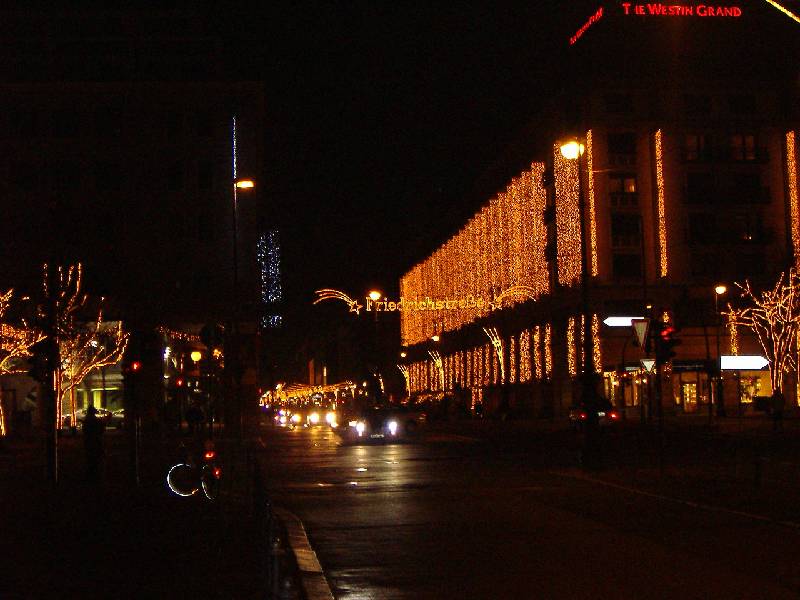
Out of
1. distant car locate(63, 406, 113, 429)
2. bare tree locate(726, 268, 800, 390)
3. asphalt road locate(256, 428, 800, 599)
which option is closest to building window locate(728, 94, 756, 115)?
bare tree locate(726, 268, 800, 390)

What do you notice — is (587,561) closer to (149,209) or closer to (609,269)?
(609,269)

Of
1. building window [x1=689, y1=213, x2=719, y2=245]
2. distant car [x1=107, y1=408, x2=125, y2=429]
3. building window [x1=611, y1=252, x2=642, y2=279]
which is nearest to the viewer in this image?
Answer: distant car [x1=107, y1=408, x2=125, y2=429]

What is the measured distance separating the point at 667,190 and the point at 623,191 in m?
2.68

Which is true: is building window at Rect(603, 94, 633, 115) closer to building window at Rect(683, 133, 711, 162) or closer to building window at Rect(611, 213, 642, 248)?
building window at Rect(683, 133, 711, 162)

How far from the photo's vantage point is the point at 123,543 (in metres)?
13.6

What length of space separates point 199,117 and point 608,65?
27890 mm

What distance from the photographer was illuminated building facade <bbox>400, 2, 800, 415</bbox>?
2798 inches

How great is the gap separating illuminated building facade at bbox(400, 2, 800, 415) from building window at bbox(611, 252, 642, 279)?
62 millimetres

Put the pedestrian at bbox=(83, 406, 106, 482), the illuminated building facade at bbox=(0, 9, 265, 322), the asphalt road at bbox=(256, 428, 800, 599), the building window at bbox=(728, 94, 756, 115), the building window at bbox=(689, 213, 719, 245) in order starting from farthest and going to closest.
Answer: the illuminated building facade at bbox=(0, 9, 265, 322)
the building window at bbox=(728, 94, 756, 115)
the building window at bbox=(689, 213, 719, 245)
the pedestrian at bbox=(83, 406, 106, 482)
the asphalt road at bbox=(256, 428, 800, 599)

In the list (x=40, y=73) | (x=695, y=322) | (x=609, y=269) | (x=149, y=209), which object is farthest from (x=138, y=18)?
(x=695, y=322)

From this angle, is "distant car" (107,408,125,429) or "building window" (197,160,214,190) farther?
"building window" (197,160,214,190)

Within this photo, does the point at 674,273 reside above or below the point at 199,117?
below

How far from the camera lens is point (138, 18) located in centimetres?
8119

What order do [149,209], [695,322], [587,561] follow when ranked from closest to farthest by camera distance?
[587,561] < [695,322] < [149,209]
